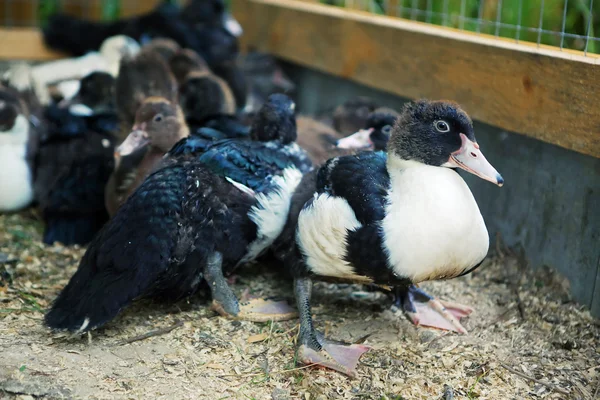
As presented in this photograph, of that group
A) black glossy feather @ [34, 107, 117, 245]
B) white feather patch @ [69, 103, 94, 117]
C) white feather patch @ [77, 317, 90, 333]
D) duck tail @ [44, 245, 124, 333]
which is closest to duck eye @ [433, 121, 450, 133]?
duck tail @ [44, 245, 124, 333]

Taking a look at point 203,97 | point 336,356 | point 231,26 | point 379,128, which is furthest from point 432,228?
point 231,26

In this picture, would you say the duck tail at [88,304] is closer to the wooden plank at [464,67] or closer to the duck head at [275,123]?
the duck head at [275,123]

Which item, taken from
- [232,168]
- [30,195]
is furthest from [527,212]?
[30,195]

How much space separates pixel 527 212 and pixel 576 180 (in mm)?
453

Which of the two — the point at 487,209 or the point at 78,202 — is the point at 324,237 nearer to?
the point at 487,209

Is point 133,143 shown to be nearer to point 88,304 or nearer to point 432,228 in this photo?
point 88,304

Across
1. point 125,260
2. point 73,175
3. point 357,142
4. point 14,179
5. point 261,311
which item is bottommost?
point 261,311

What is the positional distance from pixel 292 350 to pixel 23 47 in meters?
5.50

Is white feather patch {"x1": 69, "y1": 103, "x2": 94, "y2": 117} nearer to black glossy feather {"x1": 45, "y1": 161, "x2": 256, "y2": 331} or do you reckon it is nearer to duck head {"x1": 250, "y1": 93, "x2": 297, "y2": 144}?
duck head {"x1": 250, "y1": 93, "x2": 297, "y2": 144}

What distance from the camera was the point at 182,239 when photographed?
12.1 feet

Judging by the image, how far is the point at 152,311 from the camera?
3.84 metres

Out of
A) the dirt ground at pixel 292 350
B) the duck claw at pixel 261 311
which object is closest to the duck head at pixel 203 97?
the dirt ground at pixel 292 350

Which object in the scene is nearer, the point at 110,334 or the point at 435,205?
the point at 435,205

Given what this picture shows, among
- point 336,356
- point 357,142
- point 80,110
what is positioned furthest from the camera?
point 80,110
